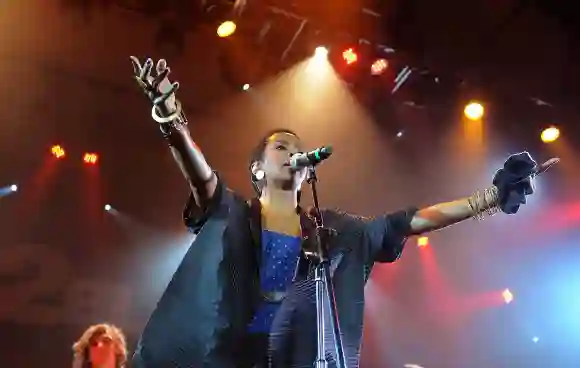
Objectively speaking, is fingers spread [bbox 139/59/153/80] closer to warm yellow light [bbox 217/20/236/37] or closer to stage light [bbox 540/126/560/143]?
warm yellow light [bbox 217/20/236/37]

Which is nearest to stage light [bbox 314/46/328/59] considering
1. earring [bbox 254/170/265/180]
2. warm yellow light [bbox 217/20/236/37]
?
warm yellow light [bbox 217/20/236/37]

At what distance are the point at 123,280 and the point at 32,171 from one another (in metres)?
1.26

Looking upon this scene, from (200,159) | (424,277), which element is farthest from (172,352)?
(424,277)

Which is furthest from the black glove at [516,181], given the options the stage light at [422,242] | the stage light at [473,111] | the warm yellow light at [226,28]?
the stage light at [422,242]

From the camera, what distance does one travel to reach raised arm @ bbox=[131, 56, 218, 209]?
5.08ft

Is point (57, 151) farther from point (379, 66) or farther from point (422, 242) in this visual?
point (422, 242)

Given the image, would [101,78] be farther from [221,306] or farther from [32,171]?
[221,306]

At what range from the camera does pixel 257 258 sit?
5.86ft

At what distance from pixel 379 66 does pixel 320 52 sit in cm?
61

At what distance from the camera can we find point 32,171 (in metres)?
5.70

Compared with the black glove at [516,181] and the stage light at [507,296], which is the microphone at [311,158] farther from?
the stage light at [507,296]

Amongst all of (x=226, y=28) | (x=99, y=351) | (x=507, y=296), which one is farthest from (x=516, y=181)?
(x=507, y=296)

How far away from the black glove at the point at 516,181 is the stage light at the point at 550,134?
5.45 meters

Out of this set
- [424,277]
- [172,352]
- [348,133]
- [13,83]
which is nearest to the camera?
[172,352]
